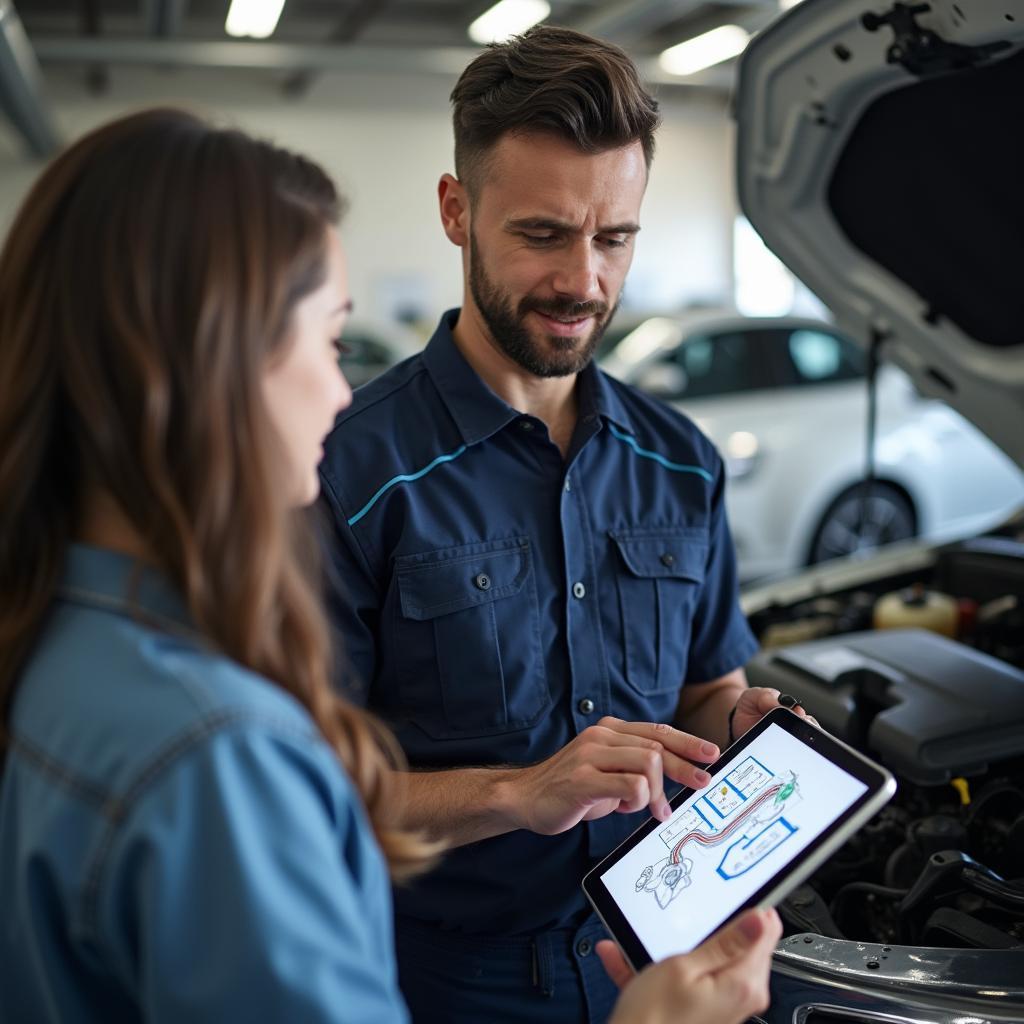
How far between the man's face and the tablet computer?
22.7 inches

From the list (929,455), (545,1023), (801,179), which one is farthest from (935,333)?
(929,455)

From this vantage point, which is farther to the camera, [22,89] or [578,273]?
[22,89]

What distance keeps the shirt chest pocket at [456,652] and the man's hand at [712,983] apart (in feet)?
1.83

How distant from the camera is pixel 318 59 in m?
8.33

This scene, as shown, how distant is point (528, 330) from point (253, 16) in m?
7.29

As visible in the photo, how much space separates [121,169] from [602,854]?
107 cm

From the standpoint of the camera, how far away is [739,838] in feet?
3.74

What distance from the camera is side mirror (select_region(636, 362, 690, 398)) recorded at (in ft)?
16.5

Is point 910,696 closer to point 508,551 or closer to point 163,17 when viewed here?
point 508,551

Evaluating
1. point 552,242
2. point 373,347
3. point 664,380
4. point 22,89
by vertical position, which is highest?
point 22,89

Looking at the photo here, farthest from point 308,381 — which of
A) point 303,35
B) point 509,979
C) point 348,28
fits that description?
point 303,35

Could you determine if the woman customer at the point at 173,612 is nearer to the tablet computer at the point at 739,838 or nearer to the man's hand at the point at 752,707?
the tablet computer at the point at 739,838

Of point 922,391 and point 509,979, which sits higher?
point 922,391

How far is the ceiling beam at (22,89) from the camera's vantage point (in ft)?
18.5
